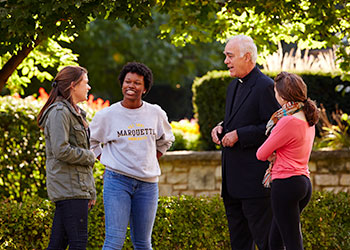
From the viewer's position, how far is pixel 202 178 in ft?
32.3

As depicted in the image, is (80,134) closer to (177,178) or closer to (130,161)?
(130,161)

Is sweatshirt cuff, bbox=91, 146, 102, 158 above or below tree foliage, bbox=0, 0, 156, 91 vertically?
below

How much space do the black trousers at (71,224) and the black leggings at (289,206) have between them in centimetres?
137

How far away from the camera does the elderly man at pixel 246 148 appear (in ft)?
15.7

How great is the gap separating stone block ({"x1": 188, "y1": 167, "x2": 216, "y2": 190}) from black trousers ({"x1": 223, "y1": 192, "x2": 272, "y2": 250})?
4.77 m

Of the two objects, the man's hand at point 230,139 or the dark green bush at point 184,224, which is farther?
the dark green bush at point 184,224

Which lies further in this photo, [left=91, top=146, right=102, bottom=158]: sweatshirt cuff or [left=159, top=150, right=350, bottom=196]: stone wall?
[left=159, top=150, right=350, bottom=196]: stone wall

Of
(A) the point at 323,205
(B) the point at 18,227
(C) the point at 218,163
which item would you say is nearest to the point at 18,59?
(B) the point at 18,227

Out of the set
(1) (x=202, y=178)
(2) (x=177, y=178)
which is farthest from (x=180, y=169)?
(1) (x=202, y=178)

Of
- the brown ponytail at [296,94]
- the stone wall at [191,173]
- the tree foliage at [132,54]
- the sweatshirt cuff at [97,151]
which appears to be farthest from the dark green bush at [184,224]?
the tree foliage at [132,54]

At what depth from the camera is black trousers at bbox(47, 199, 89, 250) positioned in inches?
176

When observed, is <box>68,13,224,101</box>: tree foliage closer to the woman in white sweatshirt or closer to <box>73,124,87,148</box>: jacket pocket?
the woman in white sweatshirt

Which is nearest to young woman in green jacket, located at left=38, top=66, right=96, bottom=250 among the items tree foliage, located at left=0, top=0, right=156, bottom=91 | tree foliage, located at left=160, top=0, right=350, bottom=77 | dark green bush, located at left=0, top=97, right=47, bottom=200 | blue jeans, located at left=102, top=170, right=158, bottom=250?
blue jeans, located at left=102, top=170, right=158, bottom=250

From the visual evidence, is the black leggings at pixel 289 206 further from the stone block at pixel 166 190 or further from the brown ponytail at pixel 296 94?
the stone block at pixel 166 190
